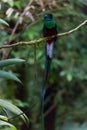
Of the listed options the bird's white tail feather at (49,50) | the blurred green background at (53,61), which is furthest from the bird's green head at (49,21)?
the blurred green background at (53,61)

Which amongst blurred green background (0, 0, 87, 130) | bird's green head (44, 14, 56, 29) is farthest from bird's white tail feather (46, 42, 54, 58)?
blurred green background (0, 0, 87, 130)

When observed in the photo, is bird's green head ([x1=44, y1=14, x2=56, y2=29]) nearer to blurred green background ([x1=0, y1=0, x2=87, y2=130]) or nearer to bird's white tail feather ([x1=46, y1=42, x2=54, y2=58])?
bird's white tail feather ([x1=46, y1=42, x2=54, y2=58])

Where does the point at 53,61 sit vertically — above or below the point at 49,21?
below

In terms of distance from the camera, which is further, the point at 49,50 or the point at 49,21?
the point at 49,21

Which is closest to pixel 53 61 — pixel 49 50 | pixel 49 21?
pixel 49 21

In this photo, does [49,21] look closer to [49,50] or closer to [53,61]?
[49,50]

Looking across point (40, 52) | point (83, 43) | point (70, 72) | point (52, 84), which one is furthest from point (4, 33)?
point (52, 84)

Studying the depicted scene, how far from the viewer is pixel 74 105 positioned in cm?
540

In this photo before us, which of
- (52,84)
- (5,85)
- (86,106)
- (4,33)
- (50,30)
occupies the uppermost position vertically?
(50,30)

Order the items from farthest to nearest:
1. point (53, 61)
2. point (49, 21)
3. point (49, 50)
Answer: point (53, 61), point (49, 21), point (49, 50)

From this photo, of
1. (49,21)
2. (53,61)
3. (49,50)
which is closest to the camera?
(49,50)

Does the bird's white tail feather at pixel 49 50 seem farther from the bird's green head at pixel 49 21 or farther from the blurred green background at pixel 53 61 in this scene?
the blurred green background at pixel 53 61

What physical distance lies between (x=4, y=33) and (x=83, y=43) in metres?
1.14

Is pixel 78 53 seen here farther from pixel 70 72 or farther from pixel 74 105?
pixel 74 105
